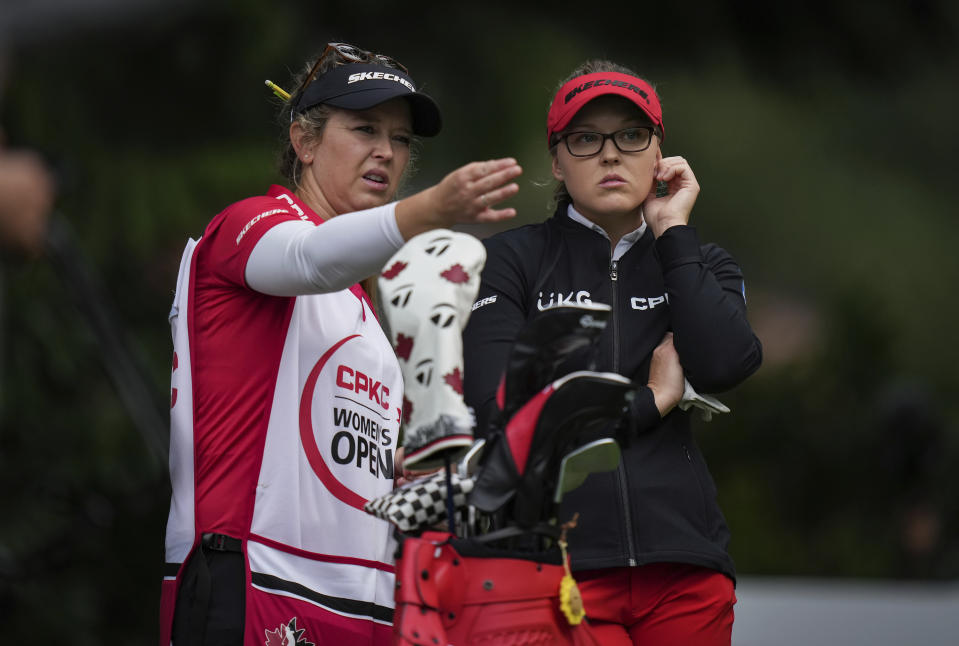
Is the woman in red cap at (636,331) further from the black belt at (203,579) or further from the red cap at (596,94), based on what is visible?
the black belt at (203,579)

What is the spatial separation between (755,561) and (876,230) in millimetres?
2253

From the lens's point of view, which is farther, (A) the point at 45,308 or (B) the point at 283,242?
(A) the point at 45,308

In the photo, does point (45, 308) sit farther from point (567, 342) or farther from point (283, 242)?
point (567, 342)

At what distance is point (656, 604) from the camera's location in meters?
1.90

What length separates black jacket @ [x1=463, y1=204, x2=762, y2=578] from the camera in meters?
1.87

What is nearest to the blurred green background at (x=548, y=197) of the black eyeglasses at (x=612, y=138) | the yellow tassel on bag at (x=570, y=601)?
the black eyeglasses at (x=612, y=138)

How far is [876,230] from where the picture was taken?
7406mm

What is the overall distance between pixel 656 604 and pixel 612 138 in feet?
2.53

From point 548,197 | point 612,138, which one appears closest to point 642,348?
point 612,138

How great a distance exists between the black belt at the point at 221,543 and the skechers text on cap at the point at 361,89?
80 centimetres

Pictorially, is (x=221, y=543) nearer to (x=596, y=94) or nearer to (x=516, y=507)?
(x=516, y=507)

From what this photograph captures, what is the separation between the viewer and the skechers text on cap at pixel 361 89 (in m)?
2.16

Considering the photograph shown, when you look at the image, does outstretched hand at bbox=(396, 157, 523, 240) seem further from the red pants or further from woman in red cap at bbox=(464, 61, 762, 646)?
the red pants

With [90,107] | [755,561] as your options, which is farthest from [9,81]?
[755,561]
